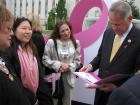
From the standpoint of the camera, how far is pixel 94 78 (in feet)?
9.89

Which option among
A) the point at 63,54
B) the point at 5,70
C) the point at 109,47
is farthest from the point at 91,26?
the point at 5,70

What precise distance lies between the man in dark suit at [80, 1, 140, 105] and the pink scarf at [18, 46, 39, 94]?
0.69m

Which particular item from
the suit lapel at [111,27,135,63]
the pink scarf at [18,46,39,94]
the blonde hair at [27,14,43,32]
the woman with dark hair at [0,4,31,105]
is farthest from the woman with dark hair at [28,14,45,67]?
the woman with dark hair at [0,4,31,105]

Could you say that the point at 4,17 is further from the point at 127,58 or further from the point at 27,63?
the point at 27,63

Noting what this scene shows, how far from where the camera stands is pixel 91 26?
222 inches

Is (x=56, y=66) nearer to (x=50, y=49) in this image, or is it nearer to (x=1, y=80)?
(x=50, y=49)

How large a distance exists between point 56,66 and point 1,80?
2836mm

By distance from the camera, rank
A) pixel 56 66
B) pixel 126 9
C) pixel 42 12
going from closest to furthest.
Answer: pixel 126 9 < pixel 56 66 < pixel 42 12

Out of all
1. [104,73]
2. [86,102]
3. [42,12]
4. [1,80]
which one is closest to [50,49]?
[86,102]

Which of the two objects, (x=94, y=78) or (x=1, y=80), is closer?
(x=1, y=80)

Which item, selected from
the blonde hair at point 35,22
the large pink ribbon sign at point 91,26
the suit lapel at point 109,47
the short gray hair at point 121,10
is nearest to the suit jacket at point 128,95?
the short gray hair at point 121,10

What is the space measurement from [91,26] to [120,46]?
8.40 feet

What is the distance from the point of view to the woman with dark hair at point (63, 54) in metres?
4.94

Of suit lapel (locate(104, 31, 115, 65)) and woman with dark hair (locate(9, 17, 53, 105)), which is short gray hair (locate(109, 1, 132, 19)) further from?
woman with dark hair (locate(9, 17, 53, 105))
